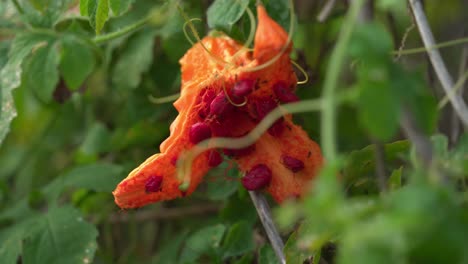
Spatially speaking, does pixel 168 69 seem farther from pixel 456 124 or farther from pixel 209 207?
pixel 456 124

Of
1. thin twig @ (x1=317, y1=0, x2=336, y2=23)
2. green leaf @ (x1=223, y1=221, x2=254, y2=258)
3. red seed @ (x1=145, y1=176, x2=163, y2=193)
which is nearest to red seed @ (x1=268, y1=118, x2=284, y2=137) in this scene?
red seed @ (x1=145, y1=176, x2=163, y2=193)

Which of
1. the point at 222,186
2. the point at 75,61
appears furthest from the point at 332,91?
the point at 75,61

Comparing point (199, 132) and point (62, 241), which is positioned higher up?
point (199, 132)

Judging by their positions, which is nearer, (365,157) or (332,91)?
(332,91)

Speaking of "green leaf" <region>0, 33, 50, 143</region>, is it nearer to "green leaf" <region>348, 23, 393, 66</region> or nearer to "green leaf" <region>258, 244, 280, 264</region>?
"green leaf" <region>258, 244, 280, 264</region>

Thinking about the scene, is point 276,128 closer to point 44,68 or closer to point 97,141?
point 44,68

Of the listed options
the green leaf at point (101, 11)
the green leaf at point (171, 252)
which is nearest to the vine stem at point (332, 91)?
the green leaf at point (101, 11)
